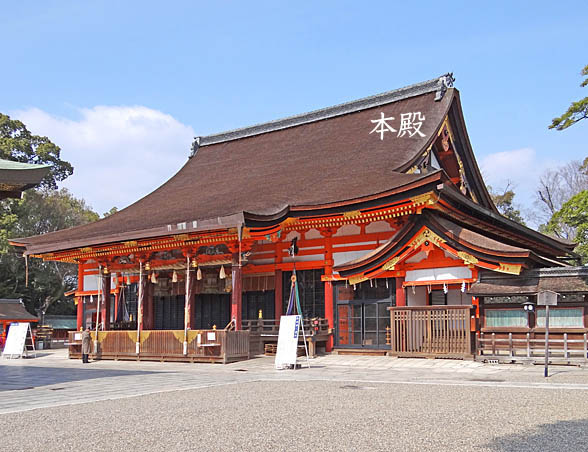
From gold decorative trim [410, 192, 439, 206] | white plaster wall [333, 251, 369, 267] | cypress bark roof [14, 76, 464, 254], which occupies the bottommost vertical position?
white plaster wall [333, 251, 369, 267]

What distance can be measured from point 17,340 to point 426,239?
13411 millimetres

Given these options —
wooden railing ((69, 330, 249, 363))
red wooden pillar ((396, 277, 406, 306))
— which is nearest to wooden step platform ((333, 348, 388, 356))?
red wooden pillar ((396, 277, 406, 306))

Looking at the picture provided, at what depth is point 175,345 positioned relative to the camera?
17.0 metres

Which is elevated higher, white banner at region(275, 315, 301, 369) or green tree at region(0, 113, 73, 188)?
green tree at region(0, 113, 73, 188)

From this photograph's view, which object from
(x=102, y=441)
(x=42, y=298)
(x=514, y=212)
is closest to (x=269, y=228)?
(x=102, y=441)

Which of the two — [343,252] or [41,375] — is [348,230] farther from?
[41,375]

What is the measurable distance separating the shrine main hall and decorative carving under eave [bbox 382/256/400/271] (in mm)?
62

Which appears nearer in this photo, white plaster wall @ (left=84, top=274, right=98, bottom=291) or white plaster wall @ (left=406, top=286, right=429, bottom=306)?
white plaster wall @ (left=406, top=286, right=429, bottom=306)

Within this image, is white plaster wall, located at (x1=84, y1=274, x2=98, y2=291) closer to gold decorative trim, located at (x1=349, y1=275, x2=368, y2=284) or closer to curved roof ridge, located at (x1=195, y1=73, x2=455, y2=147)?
curved roof ridge, located at (x1=195, y1=73, x2=455, y2=147)

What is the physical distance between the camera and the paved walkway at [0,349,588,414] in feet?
31.8

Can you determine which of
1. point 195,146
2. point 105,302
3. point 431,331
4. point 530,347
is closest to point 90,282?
point 105,302

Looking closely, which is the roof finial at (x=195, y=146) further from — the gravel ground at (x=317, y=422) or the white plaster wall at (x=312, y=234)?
the gravel ground at (x=317, y=422)

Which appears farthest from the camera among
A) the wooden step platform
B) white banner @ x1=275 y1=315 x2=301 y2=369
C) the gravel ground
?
the wooden step platform

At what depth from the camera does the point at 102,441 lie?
5.83 meters
